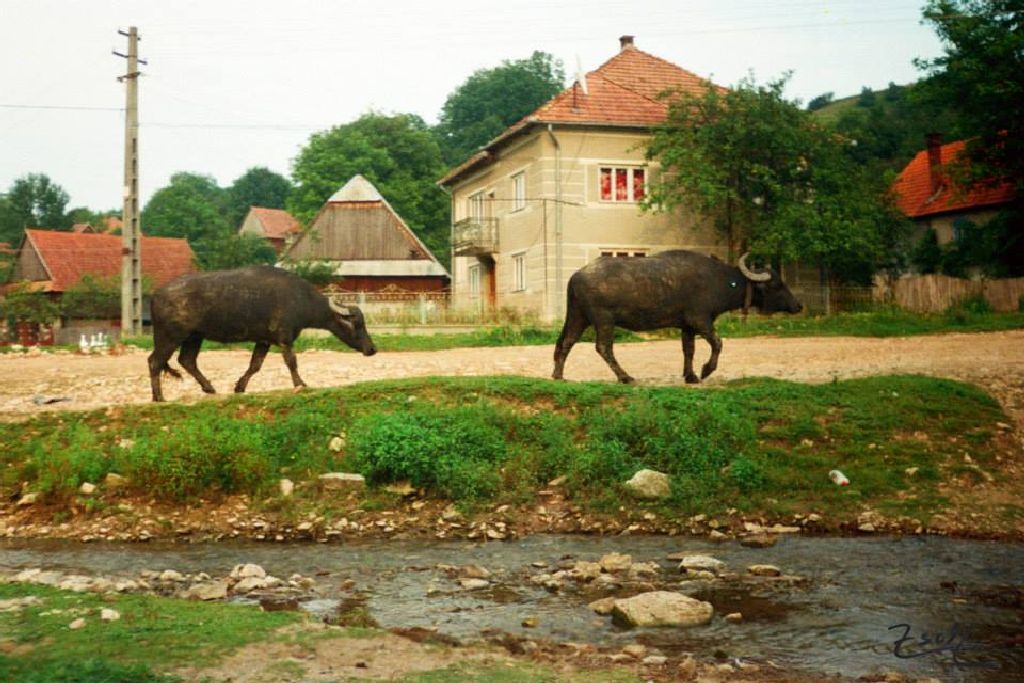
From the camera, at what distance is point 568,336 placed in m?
14.1

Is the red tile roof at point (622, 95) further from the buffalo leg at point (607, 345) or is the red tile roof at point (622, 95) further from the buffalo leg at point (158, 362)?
the buffalo leg at point (158, 362)

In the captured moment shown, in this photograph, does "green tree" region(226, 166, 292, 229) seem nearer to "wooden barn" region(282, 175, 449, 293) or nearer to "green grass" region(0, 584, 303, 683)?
"wooden barn" region(282, 175, 449, 293)

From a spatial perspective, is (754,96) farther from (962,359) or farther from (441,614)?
(441,614)

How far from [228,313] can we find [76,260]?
1656 inches

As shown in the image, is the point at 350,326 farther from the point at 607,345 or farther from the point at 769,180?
the point at 769,180

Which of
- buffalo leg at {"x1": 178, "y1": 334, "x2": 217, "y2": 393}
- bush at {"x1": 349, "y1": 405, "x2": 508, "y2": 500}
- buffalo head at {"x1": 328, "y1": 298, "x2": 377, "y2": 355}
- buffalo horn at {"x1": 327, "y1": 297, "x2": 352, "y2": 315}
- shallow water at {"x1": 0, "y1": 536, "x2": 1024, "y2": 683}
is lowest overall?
shallow water at {"x1": 0, "y1": 536, "x2": 1024, "y2": 683}

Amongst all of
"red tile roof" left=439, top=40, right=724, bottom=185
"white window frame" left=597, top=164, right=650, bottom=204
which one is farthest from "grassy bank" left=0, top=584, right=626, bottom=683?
"white window frame" left=597, top=164, right=650, bottom=204

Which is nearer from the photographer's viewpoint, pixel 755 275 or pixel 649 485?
pixel 649 485

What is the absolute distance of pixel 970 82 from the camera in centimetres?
2994

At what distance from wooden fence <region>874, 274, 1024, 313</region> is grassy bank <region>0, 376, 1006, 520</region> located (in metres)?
19.1

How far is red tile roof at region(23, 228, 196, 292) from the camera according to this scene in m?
50.0

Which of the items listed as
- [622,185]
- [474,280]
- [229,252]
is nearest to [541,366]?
[622,185]

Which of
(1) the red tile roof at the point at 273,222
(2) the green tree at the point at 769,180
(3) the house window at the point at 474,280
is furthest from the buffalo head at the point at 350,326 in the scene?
(1) the red tile roof at the point at 273,222
